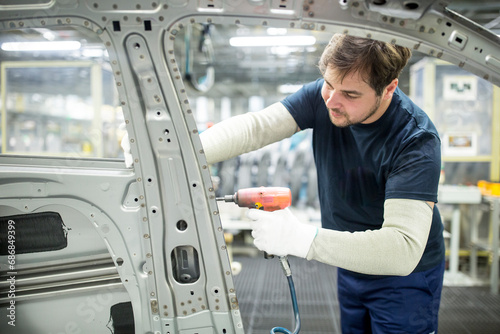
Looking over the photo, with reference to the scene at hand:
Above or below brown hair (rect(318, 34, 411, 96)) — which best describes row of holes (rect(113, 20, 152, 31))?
above

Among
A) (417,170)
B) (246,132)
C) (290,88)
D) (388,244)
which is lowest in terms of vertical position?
(388,244)

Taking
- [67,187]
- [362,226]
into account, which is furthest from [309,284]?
[67,187]

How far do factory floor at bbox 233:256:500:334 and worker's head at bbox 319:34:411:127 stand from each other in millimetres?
2557

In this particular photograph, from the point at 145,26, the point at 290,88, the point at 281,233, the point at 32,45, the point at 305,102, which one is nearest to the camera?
the point at 145,26

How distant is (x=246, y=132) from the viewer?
1695 mm

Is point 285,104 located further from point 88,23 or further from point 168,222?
point 88,23

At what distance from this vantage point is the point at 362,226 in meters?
1.75

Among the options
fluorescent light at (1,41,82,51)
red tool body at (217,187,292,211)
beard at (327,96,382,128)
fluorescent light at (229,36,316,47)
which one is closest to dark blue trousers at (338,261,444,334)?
red tool body at (217,187,292,211)

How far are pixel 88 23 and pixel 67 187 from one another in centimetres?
62

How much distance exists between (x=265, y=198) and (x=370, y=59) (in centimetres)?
69

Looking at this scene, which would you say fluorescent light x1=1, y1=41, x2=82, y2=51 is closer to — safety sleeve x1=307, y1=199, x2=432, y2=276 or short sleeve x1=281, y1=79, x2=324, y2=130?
short sleeve x1=281, y1=79, x2=324, y2=130

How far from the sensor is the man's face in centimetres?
149

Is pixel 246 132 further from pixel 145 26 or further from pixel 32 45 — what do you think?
pixel 32 45

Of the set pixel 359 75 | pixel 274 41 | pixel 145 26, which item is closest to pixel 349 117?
pixel 359 75
